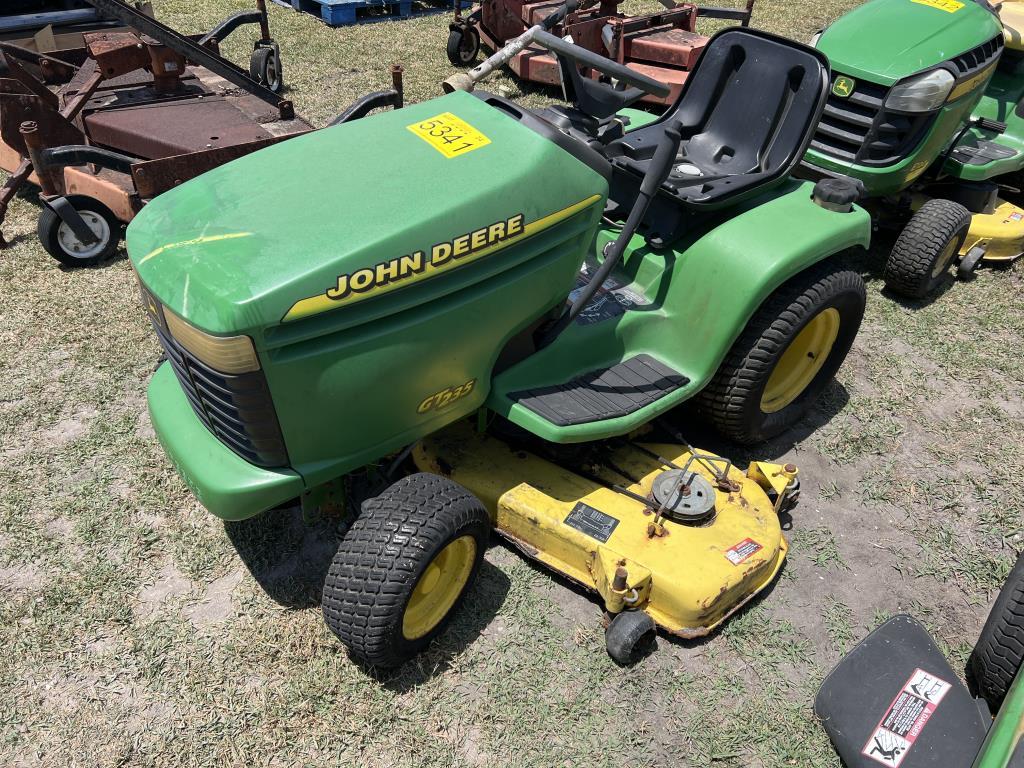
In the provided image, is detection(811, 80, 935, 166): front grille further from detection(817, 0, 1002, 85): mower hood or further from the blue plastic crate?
the blue plastic crate

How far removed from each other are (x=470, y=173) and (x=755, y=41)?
71.3 inches

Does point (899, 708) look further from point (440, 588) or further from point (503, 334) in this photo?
Answer: point (503, 334)

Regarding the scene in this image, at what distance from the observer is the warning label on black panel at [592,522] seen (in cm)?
273

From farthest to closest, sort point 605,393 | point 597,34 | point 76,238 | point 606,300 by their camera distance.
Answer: point 597,34 → point 76,238 → point 606,300 → point 605,393

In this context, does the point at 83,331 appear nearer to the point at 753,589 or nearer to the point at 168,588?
the point at 168,588

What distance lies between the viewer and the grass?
8.13 feet

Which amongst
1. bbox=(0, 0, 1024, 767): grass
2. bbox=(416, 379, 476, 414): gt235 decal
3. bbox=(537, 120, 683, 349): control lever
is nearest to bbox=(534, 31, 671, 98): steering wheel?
bbox=(537, 120, 683, 349): control lever

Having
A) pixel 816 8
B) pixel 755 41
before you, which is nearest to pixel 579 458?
pixel 755 41

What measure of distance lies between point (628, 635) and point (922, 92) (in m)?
3.24

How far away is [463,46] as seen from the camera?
303 inches

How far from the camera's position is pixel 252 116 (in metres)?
5.53

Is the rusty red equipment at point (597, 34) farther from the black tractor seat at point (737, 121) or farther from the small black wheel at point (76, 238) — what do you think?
the small black wheel at point (76, 238)

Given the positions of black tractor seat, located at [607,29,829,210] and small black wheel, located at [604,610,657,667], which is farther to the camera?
black tractor seat, located at [607,29,829,210]

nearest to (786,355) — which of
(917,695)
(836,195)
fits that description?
(836,195)
